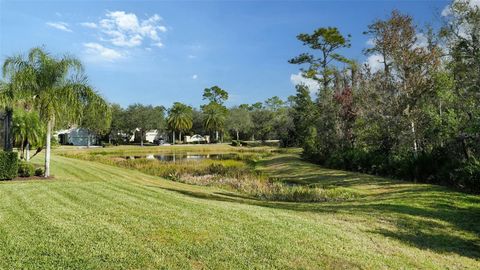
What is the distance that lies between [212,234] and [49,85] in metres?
12.4

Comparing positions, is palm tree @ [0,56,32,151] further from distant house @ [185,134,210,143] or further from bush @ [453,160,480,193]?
distant house @ [185,134,210,143]

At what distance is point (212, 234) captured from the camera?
6.76 meters

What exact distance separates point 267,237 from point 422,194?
883 centimetres

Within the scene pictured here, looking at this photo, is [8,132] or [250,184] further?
[250,184]

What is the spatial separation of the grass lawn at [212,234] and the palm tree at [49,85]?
5784mm

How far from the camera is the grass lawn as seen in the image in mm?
5672

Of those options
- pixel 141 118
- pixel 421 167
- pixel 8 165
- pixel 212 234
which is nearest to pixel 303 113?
pixel 421 167

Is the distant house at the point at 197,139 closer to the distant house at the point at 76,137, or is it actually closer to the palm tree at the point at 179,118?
the palm tree at the point at 179,118

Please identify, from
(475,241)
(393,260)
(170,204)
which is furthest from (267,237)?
(475,241)

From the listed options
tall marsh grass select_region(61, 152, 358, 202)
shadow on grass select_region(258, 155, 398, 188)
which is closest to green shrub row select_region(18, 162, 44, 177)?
tall marsh grass select_region(61, 152, 358, 202)

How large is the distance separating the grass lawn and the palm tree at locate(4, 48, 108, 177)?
5784 mm

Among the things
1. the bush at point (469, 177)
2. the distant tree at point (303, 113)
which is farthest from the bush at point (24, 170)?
the distant tree at point (303, 113)

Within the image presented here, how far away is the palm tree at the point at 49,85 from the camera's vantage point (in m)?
15.8

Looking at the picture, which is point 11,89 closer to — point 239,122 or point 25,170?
point 25,170
